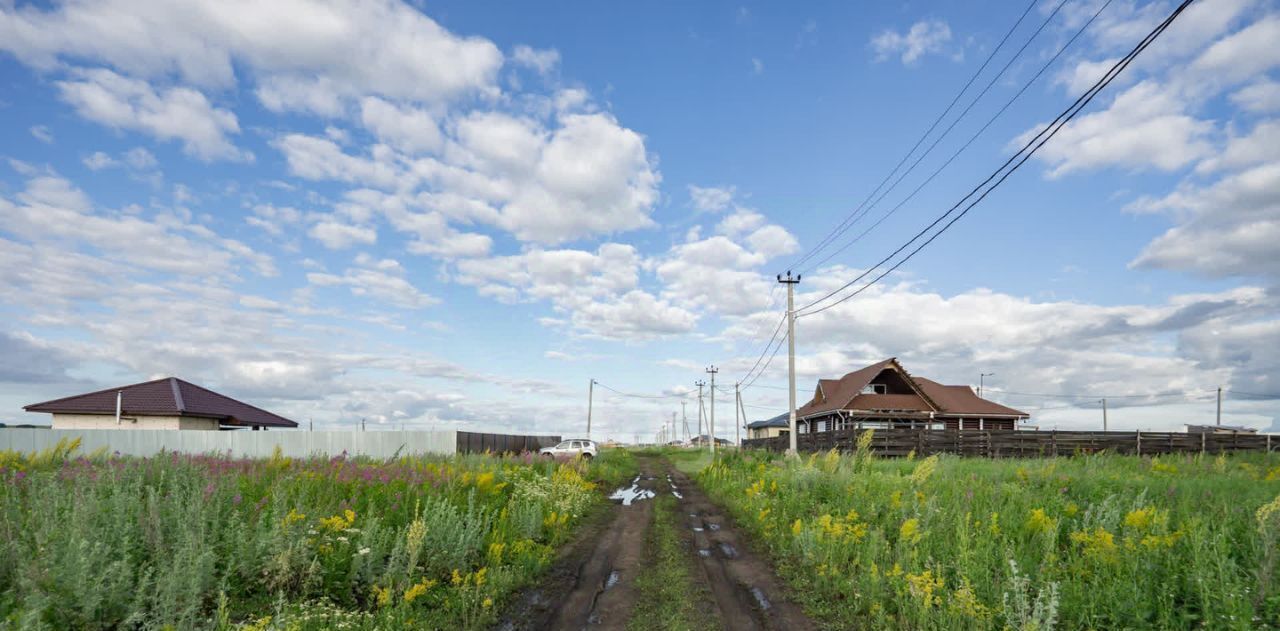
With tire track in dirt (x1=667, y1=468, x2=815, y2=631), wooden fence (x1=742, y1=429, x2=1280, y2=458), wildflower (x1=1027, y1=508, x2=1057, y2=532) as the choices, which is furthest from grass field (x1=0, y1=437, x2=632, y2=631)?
wooden fence (x1=742, y1=429, x2=1280, y2=458)

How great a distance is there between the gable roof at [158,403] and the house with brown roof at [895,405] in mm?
38557

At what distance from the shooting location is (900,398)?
47125 millimetres

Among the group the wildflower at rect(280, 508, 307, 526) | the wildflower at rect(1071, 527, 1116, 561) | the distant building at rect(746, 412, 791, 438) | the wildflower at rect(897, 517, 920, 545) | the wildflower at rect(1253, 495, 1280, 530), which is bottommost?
the distant building at rect(746, 412, 791, 438)

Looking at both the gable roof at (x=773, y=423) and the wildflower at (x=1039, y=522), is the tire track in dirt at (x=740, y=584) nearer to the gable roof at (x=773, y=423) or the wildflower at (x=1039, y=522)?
the wildflower at (x=1039, y=522)

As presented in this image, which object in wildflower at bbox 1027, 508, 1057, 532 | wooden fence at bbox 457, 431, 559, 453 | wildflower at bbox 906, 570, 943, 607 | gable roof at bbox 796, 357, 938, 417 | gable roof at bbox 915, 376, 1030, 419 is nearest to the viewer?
wildflower at bbox 906, 570, 943, 607

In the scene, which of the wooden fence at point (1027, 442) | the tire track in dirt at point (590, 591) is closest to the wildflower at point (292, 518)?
the tire track in dirt at point (590, 591)

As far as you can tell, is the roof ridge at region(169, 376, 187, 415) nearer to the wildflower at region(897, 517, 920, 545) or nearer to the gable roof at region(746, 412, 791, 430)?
the wildflower at region(897, 517, 920, 545)

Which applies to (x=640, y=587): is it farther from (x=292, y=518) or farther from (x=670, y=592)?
(x=292, y=518)

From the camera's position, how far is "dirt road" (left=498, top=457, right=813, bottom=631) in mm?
7223

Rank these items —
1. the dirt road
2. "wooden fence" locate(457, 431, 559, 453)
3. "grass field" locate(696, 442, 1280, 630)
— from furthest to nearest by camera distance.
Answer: "wooden fence" locate(457, 431, 559, 453), the dirt road, "grass field" locate(696, 442, 1280, 630)

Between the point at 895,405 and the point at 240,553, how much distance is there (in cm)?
4591

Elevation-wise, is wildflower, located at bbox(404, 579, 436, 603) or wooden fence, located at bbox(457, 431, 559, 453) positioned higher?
wildflower, located at bbox(404, 579, 436, 603)

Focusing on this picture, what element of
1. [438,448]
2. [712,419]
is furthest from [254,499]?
[712,419]

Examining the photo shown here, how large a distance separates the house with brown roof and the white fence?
27952 mm
